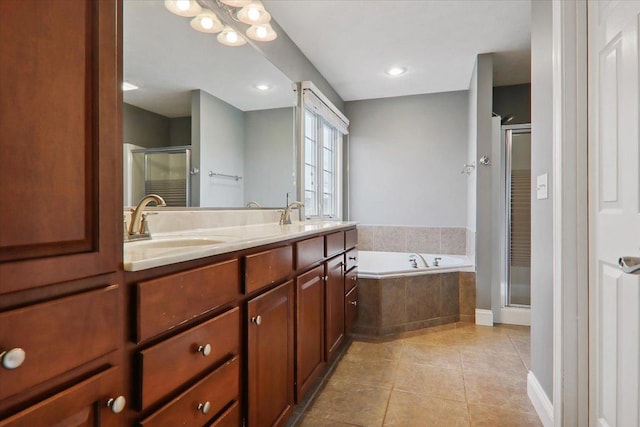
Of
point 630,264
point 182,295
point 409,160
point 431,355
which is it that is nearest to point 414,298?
point 431,355

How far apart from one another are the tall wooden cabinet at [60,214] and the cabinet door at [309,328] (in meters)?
0.94

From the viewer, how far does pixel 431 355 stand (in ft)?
7.68

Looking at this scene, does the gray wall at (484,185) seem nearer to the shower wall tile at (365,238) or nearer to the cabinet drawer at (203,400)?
the shower wall tile at (365,238)

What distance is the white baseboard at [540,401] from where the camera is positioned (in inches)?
59.5

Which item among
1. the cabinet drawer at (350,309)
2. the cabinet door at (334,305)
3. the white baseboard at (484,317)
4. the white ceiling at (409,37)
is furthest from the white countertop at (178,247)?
the white baseboard at (484,317)

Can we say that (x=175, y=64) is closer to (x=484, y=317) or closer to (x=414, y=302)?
(x=414, y=302)

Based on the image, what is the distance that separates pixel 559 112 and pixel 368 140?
291 centimetres

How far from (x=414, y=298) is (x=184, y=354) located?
7.70ft

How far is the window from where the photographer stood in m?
3.06

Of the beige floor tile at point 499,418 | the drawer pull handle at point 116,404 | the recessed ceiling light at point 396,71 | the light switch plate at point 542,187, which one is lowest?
the beige floor tile at point 499,418

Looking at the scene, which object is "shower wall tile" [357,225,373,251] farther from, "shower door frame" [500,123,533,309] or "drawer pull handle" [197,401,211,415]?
"drawer pull handle" [197,401,211,415]

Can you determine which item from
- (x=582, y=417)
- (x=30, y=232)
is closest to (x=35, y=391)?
(x=30, y=232)

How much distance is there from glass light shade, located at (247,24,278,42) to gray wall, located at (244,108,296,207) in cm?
46

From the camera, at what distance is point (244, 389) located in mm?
1105
